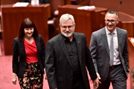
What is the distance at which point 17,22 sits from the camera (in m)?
8.18

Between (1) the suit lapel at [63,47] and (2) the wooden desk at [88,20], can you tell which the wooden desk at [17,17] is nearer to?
(2) the wooden desk at [88,20]

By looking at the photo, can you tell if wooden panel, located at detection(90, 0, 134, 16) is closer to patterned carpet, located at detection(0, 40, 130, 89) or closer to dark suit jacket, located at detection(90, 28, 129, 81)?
patterned carpet, located at detection(0, 40, 130, 89)

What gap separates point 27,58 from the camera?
4.56m

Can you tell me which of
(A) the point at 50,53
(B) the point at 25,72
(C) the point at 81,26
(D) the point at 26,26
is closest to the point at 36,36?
(D) the point at 26,26

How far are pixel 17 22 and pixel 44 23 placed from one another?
607mm

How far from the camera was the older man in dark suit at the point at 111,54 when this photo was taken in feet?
14.2

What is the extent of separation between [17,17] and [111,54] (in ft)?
13.9

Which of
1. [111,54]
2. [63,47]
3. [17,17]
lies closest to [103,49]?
[111,54]

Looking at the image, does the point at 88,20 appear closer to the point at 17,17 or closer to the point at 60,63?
the point at 17,17

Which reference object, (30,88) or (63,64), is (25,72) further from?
(63,64)

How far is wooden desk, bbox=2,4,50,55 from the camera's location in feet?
26.7

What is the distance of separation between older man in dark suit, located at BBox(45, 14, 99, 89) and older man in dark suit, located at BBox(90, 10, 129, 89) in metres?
0.59

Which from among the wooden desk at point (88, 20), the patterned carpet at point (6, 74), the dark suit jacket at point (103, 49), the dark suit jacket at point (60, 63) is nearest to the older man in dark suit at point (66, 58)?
the dark suit jacket at point (60, 63)

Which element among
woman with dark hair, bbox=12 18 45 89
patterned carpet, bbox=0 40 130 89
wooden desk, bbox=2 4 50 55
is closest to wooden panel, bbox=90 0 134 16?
wooden desk, bbox=2 4 50 55
